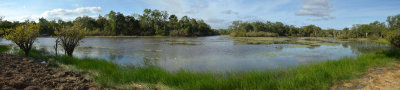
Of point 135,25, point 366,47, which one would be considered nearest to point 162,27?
point 135,25

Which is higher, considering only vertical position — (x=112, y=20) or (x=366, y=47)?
(x=112, y=20)

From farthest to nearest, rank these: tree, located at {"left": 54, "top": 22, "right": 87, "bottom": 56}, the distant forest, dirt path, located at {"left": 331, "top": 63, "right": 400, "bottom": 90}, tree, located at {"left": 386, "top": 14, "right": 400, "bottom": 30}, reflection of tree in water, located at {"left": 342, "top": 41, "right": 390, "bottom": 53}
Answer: the distant forest, tree, located at {"left": 386, "top": 14, "right": 400, "bottom": 30}, reflection of tree in water, located at {"left": 342, "top": 41, "right": 390, "bottom": 53}, tree, located at {"left": 54, "top": 22, "right": 87, "bottom": 56}, dirt path, located at {"left": 331, "top": 63, "right": 400, "bottom": 90}

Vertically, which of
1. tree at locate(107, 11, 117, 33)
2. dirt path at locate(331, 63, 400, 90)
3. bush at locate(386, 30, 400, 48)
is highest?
tree at locate(107, 11, 117, 33)

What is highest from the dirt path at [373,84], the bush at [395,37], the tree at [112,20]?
the tree at [112,20]

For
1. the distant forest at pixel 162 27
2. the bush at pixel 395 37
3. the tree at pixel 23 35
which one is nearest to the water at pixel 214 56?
the bush at pixel 395 37

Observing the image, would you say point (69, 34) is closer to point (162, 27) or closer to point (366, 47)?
point (366, 47)

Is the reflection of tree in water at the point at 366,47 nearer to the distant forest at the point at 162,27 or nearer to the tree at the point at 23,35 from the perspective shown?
the tree at the point at 23,35

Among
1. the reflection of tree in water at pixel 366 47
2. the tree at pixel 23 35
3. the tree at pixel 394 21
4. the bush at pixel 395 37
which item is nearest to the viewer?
the tree at pixel 23 35

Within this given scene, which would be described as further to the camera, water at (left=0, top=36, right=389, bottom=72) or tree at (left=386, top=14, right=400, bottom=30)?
tree at (left=386, top=14, right=400, bottom=30)

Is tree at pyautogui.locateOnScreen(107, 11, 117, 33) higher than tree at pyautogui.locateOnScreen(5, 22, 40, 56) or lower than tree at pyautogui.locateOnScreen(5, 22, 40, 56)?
higher

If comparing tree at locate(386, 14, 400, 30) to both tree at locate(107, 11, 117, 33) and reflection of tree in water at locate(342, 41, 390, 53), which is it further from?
tree at locate(107, 11, 117, 33)

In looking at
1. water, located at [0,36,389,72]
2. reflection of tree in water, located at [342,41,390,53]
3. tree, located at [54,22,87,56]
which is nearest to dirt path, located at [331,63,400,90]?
water, located at [0,36,389,72]

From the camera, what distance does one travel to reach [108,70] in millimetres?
6863

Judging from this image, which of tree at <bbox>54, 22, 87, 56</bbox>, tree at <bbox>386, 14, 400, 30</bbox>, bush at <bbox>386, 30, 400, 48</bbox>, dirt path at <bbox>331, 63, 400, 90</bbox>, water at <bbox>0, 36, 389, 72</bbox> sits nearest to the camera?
dirt path at <bbox>331, 63, 400, 90</bbox>
